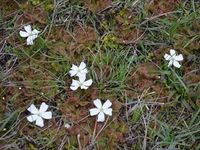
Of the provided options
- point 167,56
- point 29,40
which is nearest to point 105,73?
point 167,56

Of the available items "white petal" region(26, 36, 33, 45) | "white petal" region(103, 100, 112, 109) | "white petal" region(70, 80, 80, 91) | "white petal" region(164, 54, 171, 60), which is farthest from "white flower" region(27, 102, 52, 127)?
"white petal" region(164, 54, 171, 60)

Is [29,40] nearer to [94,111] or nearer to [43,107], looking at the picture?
[43,107]

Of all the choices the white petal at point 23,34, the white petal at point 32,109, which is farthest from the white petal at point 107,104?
the white petal at point 23,34

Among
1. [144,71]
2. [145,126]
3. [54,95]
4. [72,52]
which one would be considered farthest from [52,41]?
[145,126]

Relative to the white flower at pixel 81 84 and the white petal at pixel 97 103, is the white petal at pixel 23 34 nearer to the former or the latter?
the white flower at pixel 81 84

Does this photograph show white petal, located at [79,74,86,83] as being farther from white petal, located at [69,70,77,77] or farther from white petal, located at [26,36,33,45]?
white petal, located at [26,36,33,45]
